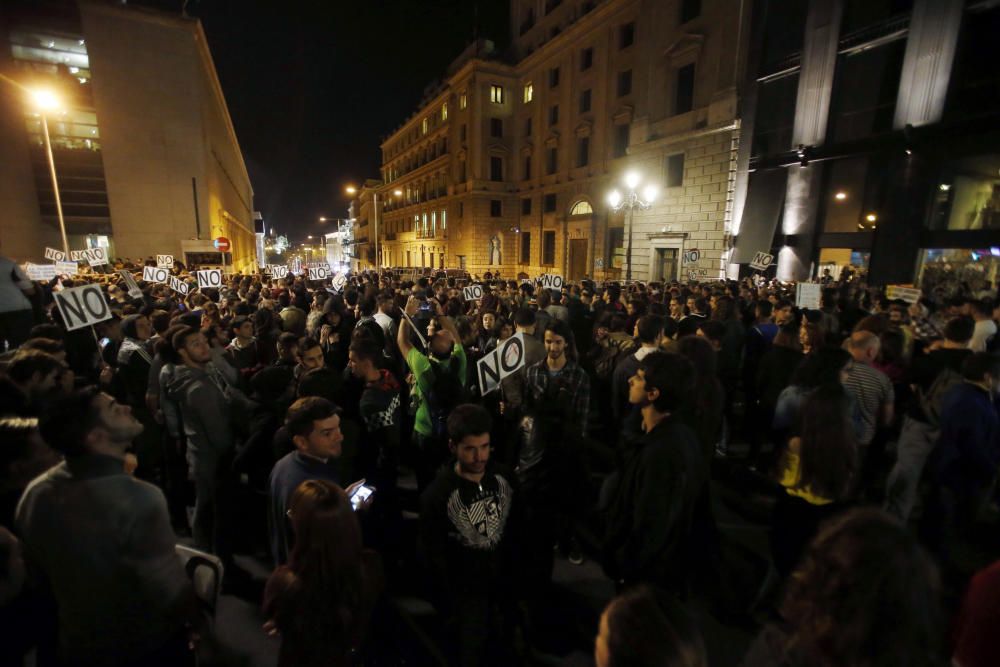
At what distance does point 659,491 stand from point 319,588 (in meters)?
1.70

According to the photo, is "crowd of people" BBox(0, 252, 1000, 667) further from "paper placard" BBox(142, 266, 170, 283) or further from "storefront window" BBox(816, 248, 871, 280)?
"storefront window" BBox(816, 248, 871, 280)

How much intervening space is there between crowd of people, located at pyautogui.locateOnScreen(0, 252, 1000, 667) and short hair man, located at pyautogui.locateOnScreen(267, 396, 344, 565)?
13 mm

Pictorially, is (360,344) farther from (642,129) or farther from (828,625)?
(642,129)

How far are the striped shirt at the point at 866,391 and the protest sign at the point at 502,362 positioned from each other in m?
2.80

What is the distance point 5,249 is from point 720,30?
34046mm

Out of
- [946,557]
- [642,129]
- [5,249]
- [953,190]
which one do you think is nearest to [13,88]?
[5,249]

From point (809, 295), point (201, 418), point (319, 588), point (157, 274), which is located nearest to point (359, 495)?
point (319, 588)

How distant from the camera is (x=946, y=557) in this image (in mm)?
3893

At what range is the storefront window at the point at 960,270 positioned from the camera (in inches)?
473

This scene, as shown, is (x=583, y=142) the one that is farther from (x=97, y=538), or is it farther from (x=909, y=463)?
(x=97, y=538)

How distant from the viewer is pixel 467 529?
2.54 m

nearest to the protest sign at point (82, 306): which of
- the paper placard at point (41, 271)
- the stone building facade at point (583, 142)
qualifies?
the paper placard at point (41, 271)

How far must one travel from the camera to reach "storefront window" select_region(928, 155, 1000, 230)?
12016 millimetres

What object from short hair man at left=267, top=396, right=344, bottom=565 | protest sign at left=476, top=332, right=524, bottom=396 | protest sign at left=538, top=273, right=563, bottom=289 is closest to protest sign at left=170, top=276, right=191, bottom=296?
protest sign at left=538, top=273, right=563, bottom=289
